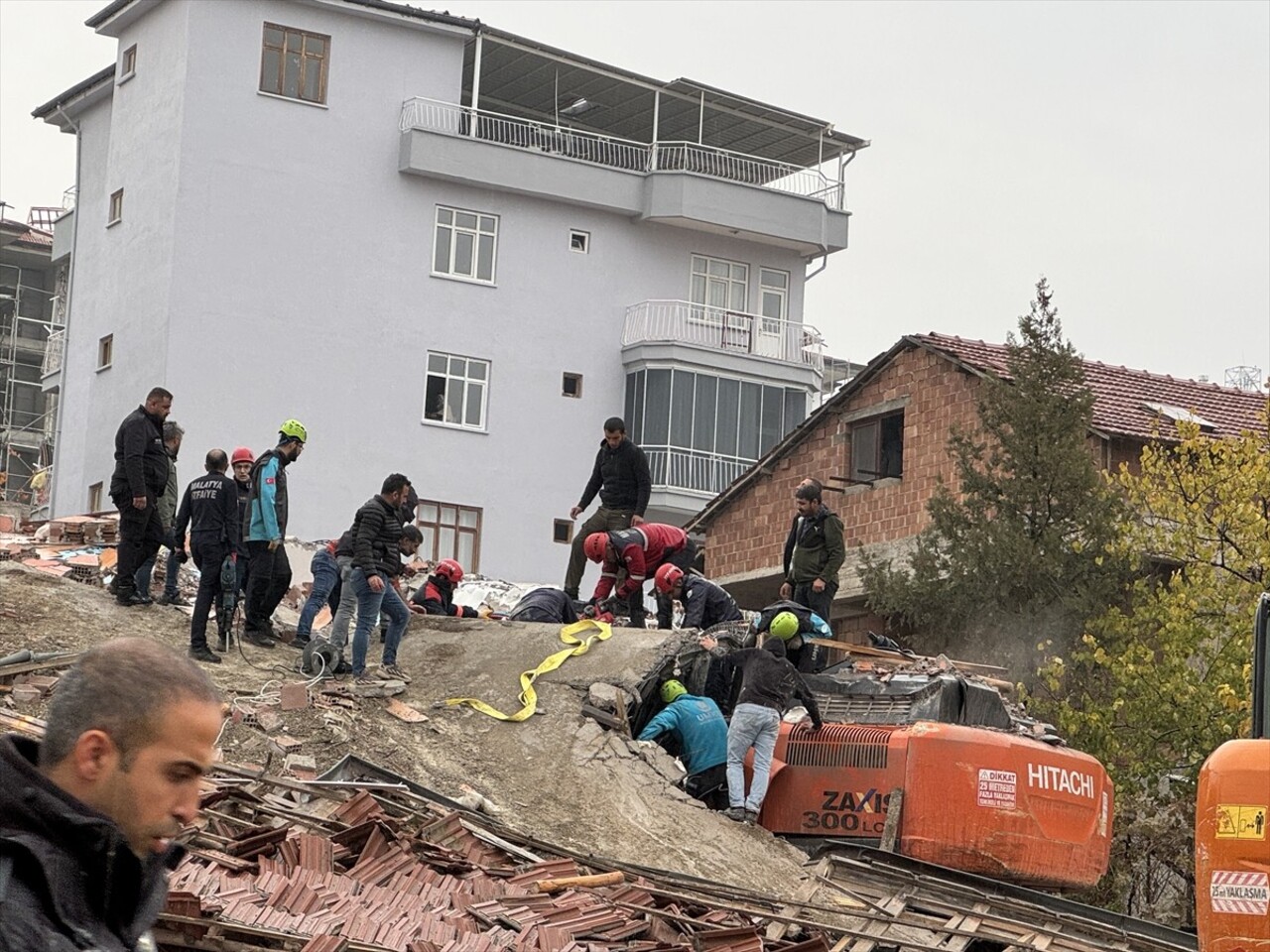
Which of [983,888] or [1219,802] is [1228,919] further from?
[983,888]

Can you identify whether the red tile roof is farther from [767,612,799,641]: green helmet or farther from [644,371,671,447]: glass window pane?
[767,612,799,641]: green helmet

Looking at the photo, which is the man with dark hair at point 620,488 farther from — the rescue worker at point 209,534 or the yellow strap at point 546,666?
the rescue worker at point 209,534

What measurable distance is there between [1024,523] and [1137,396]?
26.0 ft

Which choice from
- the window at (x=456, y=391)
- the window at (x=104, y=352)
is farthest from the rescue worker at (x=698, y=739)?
the window at (x=104, y=352)

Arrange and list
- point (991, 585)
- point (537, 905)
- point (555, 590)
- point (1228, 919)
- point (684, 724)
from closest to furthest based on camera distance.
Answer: point (1228, 919) < point (537, 905) < point (684, 724) < point (555, 590) < point (991, 585)

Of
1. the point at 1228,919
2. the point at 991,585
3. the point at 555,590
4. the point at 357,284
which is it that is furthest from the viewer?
the point at 357,284

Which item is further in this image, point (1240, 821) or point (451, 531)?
point (451, 531)

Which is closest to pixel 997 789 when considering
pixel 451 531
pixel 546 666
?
pixel 546 666

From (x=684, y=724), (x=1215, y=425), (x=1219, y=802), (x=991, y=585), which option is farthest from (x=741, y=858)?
(x=1215, y=425)

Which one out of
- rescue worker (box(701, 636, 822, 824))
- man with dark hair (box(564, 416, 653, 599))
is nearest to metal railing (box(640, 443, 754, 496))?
man with dark hair (box(564, 416, 653, 599))

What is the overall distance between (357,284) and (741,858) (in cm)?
2911

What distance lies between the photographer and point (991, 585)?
25406 millimetres

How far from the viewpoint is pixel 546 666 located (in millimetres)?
16266

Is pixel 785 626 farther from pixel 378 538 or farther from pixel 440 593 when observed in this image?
pixel 440 593
